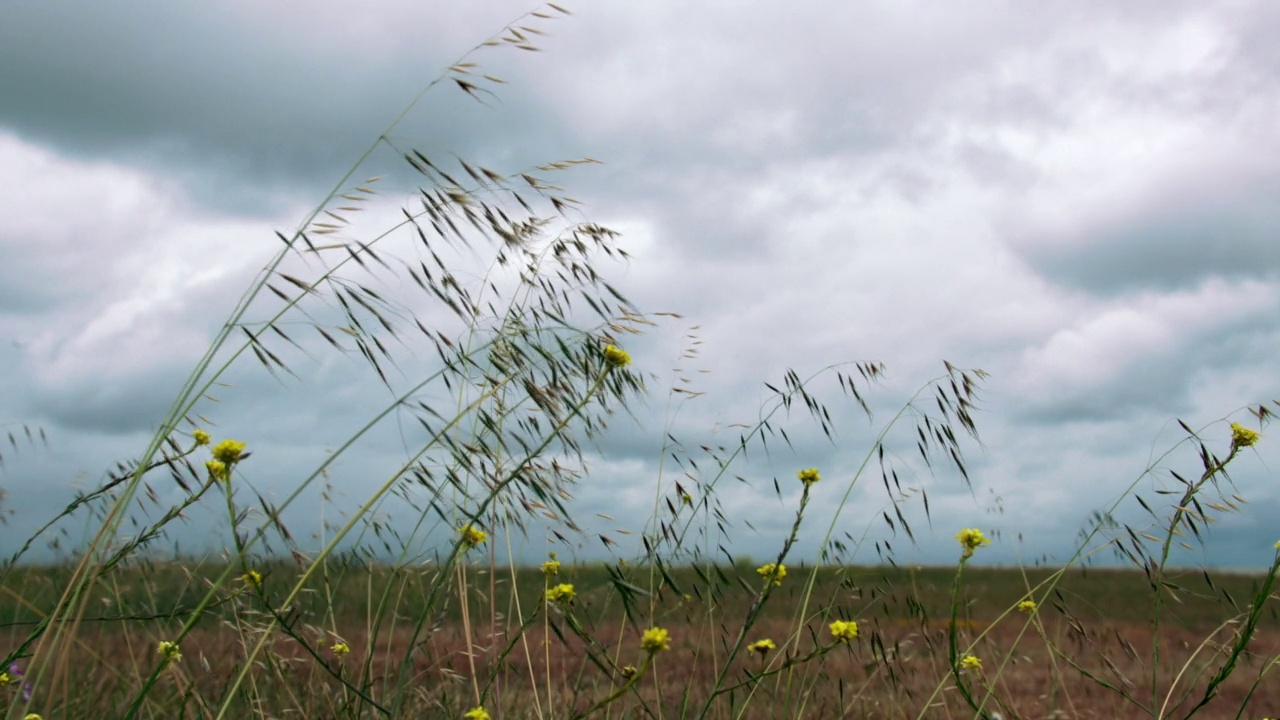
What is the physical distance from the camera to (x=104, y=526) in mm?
1987

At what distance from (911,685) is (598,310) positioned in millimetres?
4320

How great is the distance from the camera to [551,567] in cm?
266

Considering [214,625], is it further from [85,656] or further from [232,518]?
[232,518]

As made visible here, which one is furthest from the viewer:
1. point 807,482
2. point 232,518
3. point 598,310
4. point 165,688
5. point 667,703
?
point 667,703

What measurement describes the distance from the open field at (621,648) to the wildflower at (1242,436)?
16.3 inches

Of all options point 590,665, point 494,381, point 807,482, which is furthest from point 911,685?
point 494,381

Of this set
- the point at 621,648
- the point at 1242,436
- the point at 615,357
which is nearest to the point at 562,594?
the point at 615,357

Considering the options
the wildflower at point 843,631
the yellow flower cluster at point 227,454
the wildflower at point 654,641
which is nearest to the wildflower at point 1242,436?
the wildflower at point 843,631

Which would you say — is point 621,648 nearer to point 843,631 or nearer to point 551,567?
point 551,567

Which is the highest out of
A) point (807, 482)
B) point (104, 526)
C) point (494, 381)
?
point (494, 381)

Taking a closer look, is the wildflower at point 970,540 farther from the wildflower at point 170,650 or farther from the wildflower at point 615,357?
the wildflower at point 170,650

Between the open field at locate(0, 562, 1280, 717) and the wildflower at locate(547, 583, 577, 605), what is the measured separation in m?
0.06

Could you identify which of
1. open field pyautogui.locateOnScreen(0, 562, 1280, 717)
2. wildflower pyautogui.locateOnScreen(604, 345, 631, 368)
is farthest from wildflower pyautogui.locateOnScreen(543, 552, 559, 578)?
wildflower pyautogui.locateOnScreen(604, 345, 631, 368)

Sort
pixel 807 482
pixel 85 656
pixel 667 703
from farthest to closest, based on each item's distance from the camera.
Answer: pixel 85 656 < pixel 667 703 < pixel 807 482
